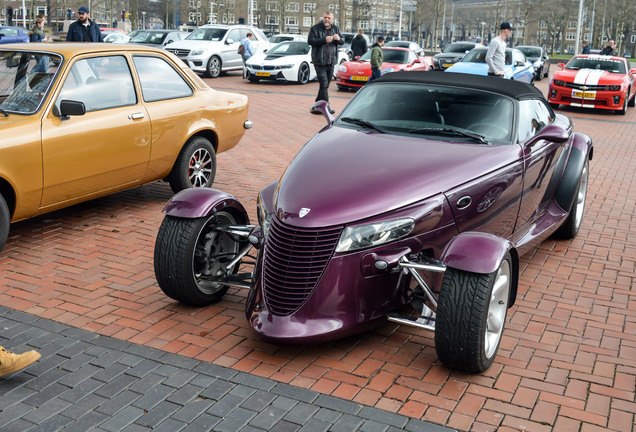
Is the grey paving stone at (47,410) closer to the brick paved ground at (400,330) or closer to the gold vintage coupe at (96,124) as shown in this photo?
the brick paved ground at (400,330)

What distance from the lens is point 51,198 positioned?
609 centimetres

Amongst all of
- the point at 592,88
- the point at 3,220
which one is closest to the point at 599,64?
the point at 592,88

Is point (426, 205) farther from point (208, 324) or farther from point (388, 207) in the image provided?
point (208, 324)

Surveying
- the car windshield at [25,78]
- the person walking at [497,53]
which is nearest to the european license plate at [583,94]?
the person walking at [497,53]

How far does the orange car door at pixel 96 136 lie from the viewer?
6.06 meters

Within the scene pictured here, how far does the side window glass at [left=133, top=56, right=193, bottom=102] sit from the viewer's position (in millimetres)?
7152

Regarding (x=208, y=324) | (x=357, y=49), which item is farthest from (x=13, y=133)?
(x=357, y=49)

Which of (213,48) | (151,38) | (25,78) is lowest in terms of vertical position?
(25,78)

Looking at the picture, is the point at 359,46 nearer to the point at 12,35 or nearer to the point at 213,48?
the point at 213,48

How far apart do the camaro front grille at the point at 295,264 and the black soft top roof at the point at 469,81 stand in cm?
209

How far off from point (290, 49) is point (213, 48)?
8.29ft

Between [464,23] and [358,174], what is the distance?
129 m

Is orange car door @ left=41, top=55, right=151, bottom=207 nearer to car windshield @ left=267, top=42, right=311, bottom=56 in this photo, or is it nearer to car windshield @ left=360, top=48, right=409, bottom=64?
car windshield @ left=360, top=48, right=409, bottom=64

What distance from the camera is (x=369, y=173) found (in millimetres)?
4441
